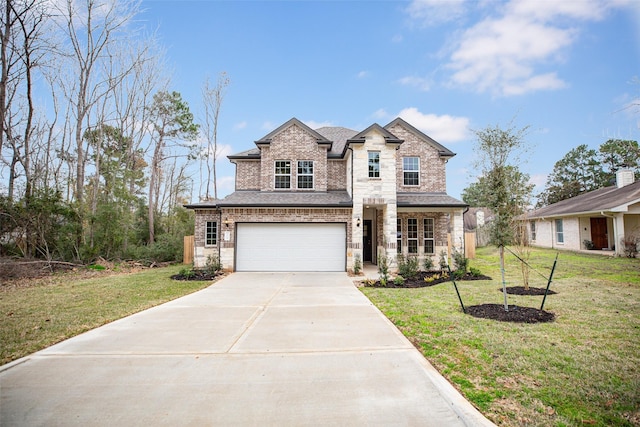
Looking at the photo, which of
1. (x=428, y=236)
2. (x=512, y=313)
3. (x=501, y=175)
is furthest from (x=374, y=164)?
(x=512, y=313)

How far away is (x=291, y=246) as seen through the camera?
13.5m

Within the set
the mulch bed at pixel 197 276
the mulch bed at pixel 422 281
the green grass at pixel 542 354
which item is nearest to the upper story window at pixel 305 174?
the mulch bed at pixel 197 276

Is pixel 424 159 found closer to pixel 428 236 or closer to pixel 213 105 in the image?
pixel 428 236

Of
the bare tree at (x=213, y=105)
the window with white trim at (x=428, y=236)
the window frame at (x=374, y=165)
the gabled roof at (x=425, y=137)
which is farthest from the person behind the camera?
the bare tree at (x=213, y=105)

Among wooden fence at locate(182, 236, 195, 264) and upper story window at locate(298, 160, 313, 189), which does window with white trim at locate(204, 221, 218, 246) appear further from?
upper story window at locate(298, 160, 313, 189)

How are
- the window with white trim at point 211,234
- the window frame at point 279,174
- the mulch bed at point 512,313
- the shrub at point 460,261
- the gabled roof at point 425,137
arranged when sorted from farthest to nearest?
1. the gabled roof at point 425,137
2. the window frame at point 279,174
3. the window with white trim at point 211,234
4. the shrub at point 460,261
5. the mulch bed at point 512,313

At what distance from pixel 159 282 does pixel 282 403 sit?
985cm

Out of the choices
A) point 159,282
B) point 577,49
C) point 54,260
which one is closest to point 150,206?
point 54,260

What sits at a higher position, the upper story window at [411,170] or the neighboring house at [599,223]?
the upper story window at [411,170]

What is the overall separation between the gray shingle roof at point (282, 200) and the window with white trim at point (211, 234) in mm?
911

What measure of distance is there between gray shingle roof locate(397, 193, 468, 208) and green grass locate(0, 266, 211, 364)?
371 inches

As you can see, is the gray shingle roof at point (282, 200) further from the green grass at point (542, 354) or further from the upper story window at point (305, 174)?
the green grass at point (542, 354)

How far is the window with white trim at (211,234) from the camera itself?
14.2m

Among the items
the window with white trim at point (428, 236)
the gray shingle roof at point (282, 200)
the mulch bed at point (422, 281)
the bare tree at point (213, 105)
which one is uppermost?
the bare tree at point (213, 105)
